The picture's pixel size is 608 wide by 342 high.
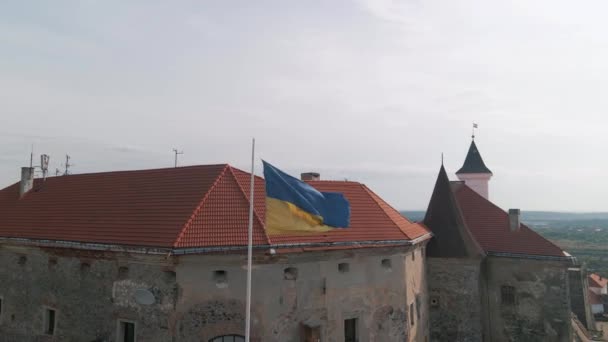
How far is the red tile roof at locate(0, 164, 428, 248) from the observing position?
1459 centimetres

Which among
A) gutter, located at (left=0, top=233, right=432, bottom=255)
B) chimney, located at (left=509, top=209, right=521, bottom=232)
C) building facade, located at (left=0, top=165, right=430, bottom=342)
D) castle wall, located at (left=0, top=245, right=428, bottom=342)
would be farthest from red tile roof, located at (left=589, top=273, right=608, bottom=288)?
gutter, located at (left=0, top=233, right=432, bottom=255)

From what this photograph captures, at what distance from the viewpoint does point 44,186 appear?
72.7 feet

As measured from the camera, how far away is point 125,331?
49.1 ft

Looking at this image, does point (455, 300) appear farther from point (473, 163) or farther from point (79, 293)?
point (79, 293)

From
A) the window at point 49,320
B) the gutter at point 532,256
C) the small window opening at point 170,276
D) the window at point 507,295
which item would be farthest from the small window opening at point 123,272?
the window at point 507,295

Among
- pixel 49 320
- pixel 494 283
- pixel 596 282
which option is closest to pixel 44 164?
pixel 49 320

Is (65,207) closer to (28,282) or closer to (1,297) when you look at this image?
(28,282)

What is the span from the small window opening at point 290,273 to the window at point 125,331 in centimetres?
548

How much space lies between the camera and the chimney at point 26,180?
2222cm

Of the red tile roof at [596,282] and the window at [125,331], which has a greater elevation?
the window at [125,331]

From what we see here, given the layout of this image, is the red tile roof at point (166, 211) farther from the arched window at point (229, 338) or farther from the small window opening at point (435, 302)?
the small window opening at point (435, 302)

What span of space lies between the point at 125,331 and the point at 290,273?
603cm

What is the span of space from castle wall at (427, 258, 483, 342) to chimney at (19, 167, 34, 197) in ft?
71.1

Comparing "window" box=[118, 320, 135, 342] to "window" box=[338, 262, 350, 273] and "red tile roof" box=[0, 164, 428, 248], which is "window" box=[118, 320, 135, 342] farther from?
A: "window" box=[338, 262, 350, 273]
